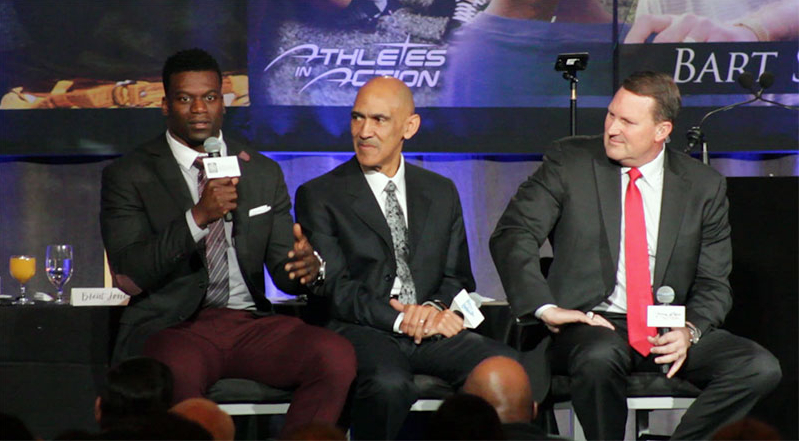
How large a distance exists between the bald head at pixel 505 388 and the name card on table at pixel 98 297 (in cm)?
144

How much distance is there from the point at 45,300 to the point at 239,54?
7.66 feet

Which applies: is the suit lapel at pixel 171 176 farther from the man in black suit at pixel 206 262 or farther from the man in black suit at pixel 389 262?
the man in black suit at pixel 389 262

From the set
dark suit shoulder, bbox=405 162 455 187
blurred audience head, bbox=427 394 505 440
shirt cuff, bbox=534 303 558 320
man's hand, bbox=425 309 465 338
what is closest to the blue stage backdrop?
dark suit shoulder, bbox=405 162 455 187

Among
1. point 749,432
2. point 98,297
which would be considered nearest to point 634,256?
point 749,432

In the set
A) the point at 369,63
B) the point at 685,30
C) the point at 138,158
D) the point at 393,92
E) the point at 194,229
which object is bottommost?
the point at 194,229

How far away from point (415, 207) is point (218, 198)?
80cm

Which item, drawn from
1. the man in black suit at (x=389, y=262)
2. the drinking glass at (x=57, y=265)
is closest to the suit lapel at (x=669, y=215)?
the man in black suit at (x=389, y=262)

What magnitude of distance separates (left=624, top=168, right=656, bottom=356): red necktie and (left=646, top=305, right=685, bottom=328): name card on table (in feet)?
0.48

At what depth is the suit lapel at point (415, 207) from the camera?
3955mm

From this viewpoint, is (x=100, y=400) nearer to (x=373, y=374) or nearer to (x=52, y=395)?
(x=373, y=374)

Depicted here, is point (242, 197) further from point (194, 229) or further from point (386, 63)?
point (386, 63)

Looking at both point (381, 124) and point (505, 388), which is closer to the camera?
point (505, 388)

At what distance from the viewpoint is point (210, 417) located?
2861 mm

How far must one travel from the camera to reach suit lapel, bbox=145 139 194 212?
12.7 ft
